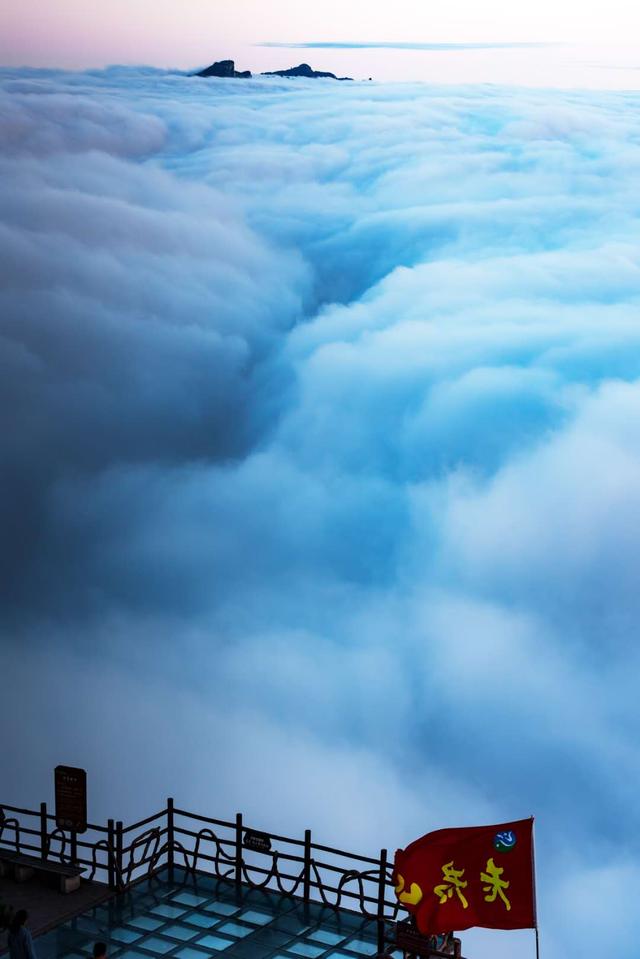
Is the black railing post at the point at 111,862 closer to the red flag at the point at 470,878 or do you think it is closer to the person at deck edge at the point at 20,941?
the person at deck edge at the point at 20,941

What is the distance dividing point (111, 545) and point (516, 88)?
29.8 feet

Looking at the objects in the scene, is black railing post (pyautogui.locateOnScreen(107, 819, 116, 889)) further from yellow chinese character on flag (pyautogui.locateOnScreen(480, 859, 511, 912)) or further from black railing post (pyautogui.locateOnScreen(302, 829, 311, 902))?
yellow chinese character on flag (pyautogui.locateOnScreen(480, 859, 511, 912))

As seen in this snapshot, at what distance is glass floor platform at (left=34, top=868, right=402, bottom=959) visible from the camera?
9539 mm

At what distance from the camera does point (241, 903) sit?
1038 cm

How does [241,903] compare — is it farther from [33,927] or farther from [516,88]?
[516,88]

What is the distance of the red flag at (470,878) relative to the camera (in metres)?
8.09

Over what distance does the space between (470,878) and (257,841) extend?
2.76 meters

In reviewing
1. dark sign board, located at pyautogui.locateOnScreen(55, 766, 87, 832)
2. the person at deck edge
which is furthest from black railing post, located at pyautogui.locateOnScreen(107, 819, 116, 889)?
the person at deck edge

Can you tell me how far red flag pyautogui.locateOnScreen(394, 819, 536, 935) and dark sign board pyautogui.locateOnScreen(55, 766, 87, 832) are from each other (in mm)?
3393

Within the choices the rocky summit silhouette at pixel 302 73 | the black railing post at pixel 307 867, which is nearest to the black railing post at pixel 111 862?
the black railing post at pixel 307 867

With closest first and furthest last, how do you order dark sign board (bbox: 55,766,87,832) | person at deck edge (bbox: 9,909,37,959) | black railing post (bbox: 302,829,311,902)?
1. person at deck edge (bbox: 9,909,37,959)
2. black railing post (bbox: 302,829,311,902)
3. dark sign board (bbox: 55,766,87,832)

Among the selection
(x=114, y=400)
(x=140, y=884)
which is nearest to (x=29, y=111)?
(x=114, y=400)

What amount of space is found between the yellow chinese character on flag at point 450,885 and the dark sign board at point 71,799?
3.62m

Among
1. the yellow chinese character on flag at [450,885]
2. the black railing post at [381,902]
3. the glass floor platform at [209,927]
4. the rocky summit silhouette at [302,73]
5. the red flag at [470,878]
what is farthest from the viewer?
the rocky summit silhouette at [302,73]
